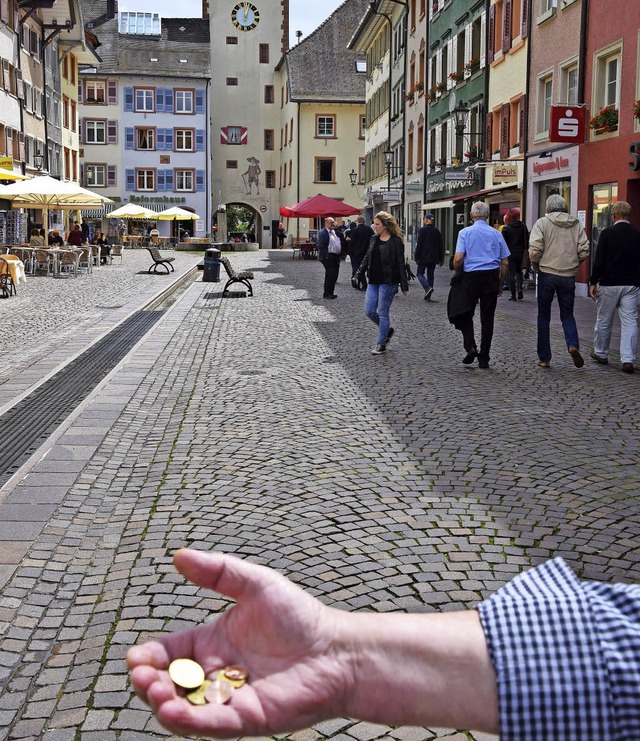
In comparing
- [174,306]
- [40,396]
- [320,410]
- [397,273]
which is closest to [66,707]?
[320,410]

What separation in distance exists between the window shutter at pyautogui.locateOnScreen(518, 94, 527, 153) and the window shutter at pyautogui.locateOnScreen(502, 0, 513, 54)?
7.05 feet

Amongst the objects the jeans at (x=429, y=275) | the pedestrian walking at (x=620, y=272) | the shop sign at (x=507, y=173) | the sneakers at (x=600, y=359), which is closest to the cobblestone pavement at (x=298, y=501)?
the sneakers at (x=600, y=359)

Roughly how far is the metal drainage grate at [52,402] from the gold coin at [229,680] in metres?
5.39

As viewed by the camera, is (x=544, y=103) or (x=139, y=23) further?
(x=139, y=23)

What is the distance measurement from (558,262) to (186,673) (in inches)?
427

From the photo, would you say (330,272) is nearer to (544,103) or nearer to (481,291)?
(544,103)

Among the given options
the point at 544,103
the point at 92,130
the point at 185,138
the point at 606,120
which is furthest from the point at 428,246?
the point at 92,130

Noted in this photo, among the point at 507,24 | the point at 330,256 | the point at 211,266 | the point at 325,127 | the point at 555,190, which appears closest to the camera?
the point at 330,256

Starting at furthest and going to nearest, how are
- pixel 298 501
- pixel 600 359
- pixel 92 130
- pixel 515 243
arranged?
pixel 92 130, pixel 515 243, pixel 600 359, pixel 298 501

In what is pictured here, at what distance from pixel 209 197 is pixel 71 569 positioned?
72473 millimetres

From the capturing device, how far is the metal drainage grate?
24.4 feet

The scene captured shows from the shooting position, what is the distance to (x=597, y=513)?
561 centimetres

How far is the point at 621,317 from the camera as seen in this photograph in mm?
11891

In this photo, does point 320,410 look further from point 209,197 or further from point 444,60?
point 209,197
